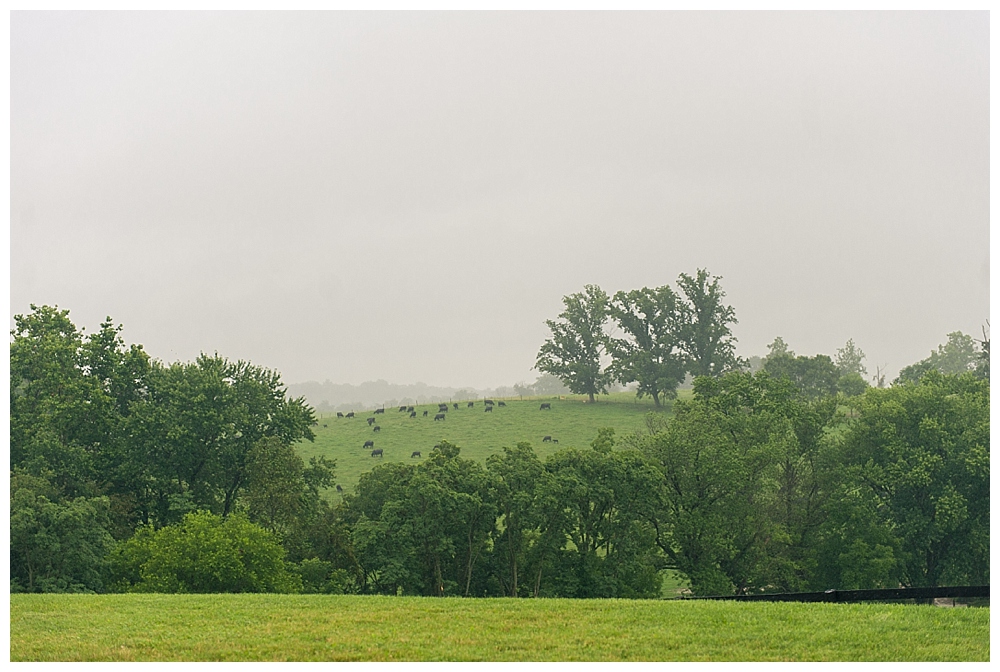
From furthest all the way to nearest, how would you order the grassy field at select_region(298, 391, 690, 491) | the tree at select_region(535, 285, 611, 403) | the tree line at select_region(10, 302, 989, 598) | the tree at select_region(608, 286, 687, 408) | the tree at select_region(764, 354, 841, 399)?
the tree at select_region(535, 285, 611, 403) < the tree at select_region(608, 286, 687, 408) < the tree at select_region(764, 354, 841, 399) < the grassy field at select_region(298, 391, 690, 491) < the tree line at select_region(10, 302, 989, 598)

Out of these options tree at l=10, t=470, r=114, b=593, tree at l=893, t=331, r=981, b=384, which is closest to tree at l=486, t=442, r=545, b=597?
tree at l=10, t=470, r=114, b=593

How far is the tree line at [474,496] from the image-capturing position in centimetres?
2373

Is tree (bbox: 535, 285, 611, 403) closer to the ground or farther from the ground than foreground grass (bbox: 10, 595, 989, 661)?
farther from the ground

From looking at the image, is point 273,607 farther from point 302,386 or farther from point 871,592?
point 302,386

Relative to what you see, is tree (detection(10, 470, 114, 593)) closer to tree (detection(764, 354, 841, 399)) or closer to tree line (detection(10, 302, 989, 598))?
tree line (detection(10, 302, 989, 598))

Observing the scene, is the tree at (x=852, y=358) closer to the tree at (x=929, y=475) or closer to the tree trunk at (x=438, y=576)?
the tree at (x=929, y=475)

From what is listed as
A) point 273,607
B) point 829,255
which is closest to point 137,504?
point 273,607

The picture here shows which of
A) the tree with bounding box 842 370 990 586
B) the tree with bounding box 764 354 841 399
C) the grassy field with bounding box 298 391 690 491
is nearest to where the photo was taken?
the tree with bounding box 842 370 990 586

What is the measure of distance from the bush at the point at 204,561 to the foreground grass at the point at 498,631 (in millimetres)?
5392

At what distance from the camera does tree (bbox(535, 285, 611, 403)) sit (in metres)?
61.4

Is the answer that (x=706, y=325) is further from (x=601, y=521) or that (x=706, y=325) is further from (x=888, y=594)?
(x=888, y=594)

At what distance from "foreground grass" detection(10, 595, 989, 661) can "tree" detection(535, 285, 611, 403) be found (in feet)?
148

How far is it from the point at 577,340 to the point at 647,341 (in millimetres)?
5231

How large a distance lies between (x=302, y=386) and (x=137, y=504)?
4383cm
